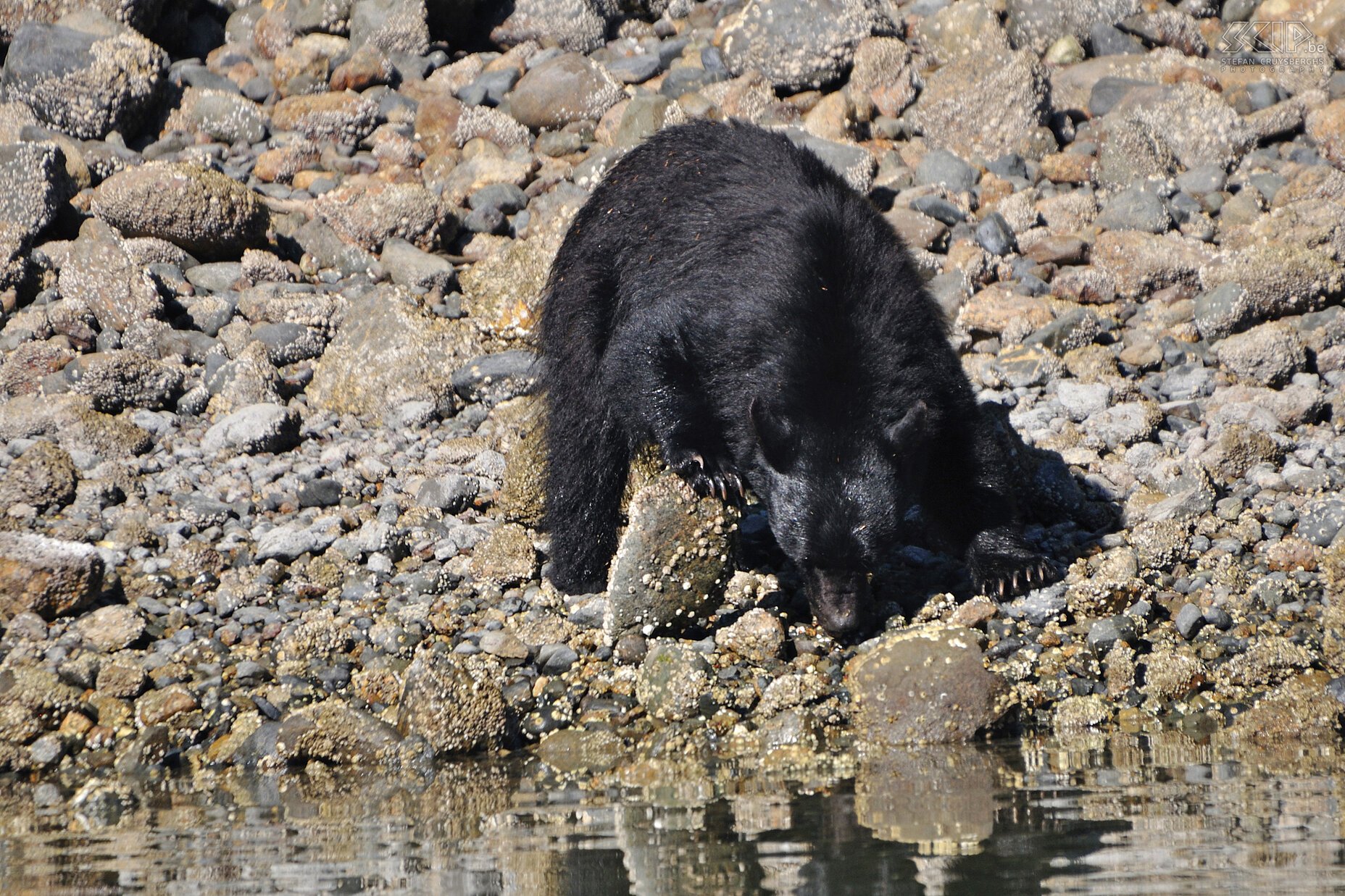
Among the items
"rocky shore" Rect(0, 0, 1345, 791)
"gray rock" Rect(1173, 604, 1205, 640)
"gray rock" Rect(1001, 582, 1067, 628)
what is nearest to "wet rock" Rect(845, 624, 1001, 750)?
"rocky shore" Rect(0, 0, 1345, 791)

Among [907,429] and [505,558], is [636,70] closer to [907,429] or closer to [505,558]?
[505,558]

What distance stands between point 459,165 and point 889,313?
567 centimetres

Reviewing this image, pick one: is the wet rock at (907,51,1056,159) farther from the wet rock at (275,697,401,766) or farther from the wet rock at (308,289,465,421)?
the wet rock at (275,697,401,766)

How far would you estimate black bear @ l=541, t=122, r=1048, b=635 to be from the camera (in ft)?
16.7

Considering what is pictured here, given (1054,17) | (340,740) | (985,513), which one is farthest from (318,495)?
(1054,17)

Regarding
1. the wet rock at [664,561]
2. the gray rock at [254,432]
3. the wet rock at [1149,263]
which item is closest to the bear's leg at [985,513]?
the wet rock at [664,561]

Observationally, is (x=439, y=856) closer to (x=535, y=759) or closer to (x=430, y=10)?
(x=535, y=759)

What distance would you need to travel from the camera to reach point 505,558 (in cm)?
606

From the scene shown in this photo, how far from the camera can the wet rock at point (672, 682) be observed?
4.89 meters

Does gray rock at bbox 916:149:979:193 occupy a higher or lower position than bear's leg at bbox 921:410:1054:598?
higher

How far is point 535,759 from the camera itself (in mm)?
4645

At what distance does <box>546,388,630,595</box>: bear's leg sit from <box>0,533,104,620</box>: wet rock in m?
1.88

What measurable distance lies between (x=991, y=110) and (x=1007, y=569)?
543cm

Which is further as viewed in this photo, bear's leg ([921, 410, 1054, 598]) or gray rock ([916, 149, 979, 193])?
gray rock ([916, 149, 979, 193])
